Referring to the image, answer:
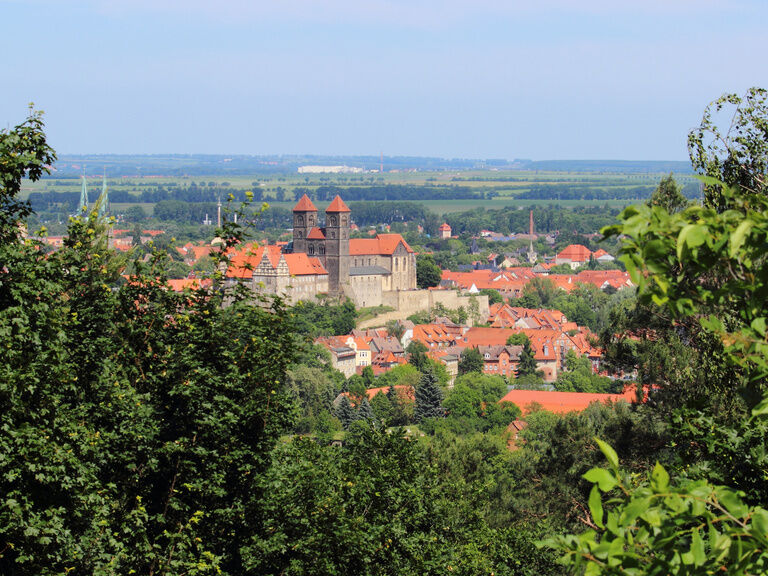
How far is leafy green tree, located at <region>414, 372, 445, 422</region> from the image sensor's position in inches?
1743

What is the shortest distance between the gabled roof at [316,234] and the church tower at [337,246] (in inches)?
14.9

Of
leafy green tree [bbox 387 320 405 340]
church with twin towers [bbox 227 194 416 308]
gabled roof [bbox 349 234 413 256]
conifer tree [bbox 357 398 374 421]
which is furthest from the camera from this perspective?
gabled roof [bbox 349 234 413 256]

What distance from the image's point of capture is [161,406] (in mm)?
8844

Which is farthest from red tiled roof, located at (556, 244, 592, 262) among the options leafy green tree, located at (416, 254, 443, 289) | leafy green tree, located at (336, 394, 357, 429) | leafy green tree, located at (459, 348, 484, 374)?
leafy green tree, located at (336, 394, 357, 429)

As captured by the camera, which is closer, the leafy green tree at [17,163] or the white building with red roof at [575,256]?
the leafy green tree at [17,163]

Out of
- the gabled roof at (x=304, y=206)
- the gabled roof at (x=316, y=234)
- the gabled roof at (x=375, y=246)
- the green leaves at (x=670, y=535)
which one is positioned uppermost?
the green leaves at (x=670, y=535)

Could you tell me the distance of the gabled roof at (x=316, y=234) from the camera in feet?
232

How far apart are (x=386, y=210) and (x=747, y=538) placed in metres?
184

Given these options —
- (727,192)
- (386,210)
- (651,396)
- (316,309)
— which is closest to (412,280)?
(316,309)

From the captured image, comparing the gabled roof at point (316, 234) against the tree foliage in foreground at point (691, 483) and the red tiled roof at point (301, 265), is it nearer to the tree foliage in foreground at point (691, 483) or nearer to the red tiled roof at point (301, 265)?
the red tiled roof at point (301, 265)

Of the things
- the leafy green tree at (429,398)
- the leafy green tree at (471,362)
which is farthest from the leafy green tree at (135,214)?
the leafy green tree at (429,398)

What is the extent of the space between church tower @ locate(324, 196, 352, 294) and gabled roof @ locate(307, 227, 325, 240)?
0.38 meters

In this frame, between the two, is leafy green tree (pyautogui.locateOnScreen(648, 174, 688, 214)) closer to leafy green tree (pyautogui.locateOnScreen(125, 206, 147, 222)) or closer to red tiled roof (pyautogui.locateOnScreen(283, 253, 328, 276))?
red tiled roof (pyautogui.locateOnScreen(283, 253, 328, 276))

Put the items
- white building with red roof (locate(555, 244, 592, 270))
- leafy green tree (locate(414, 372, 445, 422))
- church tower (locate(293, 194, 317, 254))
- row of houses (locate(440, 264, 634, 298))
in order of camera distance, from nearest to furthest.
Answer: leafy green tree (locate(414, 372, 445, 422)) < church tower (locate(293, 194, 317, 254)) < row of houses (locate(440, 264, 634, 298)) < white building with red roof (locate(555, 244, 592, 270))
